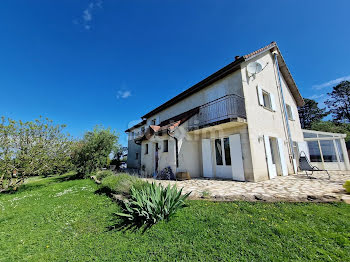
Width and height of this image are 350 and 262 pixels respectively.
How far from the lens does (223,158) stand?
9570 millimetres

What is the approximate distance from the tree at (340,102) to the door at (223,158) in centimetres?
3891

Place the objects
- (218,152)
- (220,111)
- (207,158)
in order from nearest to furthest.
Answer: (220,111) → (218,152) → (207,158)

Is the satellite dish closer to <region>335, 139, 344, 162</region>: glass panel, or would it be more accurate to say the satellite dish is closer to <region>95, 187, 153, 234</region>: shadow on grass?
<region>335, 139, 344, 162</region>: glass panel

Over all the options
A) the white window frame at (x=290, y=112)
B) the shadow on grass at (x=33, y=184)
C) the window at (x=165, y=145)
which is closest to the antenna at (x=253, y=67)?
the white window frame at (x=290, y=112)

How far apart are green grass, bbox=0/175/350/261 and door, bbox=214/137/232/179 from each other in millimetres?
5035

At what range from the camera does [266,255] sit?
236 centimetres

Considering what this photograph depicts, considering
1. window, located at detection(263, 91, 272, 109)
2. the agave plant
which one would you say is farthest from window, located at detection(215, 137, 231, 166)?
the agave plant

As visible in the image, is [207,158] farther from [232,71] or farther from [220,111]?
[232,71]

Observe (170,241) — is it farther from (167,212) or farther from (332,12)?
(332,12)

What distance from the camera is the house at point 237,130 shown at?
331 inches

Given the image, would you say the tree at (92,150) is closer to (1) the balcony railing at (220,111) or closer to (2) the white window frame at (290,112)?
(1) the balcony railing at (220,111)

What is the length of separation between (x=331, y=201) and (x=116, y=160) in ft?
78.3

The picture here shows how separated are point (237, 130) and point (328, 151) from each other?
32.3ft

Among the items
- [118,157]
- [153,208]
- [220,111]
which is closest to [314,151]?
[220,111]
